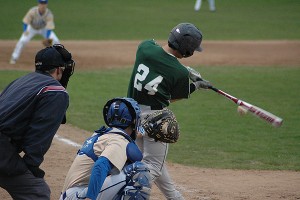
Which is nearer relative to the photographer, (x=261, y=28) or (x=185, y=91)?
(x=185, y=91)

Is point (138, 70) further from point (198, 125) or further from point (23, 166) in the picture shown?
point (198, 125)

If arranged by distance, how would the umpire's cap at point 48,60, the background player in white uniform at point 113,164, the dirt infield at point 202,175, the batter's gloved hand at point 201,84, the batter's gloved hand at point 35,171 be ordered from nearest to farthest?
the background player in white uniform at point 113,164
the batter's gloved hand at point 35,171
the umpire's cap at point 48,60
the batter's gloved hand at point 201,84
the dirt infield at point 202,175

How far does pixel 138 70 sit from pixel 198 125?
5970 mm

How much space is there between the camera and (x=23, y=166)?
5.33m

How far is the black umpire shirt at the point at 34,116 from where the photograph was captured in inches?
206

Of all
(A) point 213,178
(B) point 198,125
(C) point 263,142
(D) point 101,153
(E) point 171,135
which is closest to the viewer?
(D) point 101,153

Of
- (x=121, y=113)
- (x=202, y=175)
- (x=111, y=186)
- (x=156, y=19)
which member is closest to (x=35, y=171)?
(x=111, y=186)

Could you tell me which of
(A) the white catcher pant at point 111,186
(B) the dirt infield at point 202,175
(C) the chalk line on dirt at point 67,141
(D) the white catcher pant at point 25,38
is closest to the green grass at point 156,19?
(B) the dirt infield at point 202,175

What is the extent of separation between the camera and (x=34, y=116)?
17.3ft

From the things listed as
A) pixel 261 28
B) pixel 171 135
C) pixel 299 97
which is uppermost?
pixel 171 135

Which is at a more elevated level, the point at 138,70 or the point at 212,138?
the point at 138,70

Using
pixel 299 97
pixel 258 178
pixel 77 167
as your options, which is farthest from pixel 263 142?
pixel 77 167

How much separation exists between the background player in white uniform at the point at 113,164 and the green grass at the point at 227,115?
4643 mm

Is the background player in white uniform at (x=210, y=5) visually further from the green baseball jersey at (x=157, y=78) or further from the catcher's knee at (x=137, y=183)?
the catcher's knee at (x=137, y=183)
